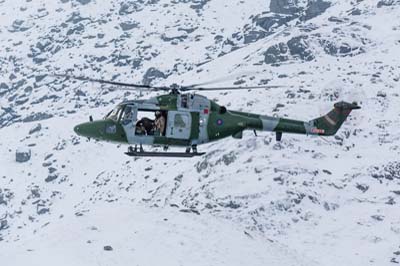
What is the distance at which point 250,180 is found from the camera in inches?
2589

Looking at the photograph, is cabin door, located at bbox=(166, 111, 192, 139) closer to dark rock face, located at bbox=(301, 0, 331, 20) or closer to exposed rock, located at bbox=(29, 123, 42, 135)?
exposed rock, located at bbox=(29, 123, 42, 135)

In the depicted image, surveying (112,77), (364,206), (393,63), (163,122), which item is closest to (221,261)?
(163,122)

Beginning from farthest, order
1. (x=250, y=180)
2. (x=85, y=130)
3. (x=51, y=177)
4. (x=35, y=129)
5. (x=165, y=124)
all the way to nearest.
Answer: (x=35, y=129), (x=51, y=177), (x=250, y=180), (x=165, y=124), (x=85, y=130)

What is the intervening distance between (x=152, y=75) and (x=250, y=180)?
11554 cm

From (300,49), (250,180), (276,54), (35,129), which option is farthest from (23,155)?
(250,180)

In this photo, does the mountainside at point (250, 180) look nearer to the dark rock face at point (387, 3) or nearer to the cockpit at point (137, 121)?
the dark rock face at point (387, 3)

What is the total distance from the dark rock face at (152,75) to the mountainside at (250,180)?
16.3m

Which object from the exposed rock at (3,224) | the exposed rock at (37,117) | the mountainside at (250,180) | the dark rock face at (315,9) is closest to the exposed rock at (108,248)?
the mountainside at (250,180)

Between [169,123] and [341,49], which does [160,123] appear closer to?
[169,123]

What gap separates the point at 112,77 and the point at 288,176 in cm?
13204

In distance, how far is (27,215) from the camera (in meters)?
103

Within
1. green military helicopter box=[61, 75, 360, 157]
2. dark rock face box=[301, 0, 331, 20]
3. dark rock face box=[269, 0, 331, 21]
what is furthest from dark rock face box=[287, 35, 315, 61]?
green military helicopter box=[61, 75, 360, 157]

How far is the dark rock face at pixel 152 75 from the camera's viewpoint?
Answer: 17575 centimetres

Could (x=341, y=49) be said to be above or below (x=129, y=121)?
below
